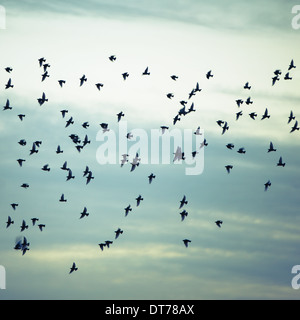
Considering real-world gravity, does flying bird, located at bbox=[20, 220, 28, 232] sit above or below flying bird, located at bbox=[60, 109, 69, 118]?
below

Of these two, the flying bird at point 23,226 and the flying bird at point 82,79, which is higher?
the flying bird at point 82,79

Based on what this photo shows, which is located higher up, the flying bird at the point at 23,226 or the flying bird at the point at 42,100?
the flying bird at the point at 42,100

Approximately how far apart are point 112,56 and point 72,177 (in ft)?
63.5

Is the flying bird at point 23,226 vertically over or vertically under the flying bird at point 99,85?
under

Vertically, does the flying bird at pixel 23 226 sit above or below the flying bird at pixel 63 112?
below

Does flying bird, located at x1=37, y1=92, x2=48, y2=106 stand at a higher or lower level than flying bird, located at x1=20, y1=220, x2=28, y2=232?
higher

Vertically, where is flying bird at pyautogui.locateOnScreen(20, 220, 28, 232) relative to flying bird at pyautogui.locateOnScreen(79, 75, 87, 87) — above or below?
below

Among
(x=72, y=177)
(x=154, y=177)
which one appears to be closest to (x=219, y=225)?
(x=154, y=177)

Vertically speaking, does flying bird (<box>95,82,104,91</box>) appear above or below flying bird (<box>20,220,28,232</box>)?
above
